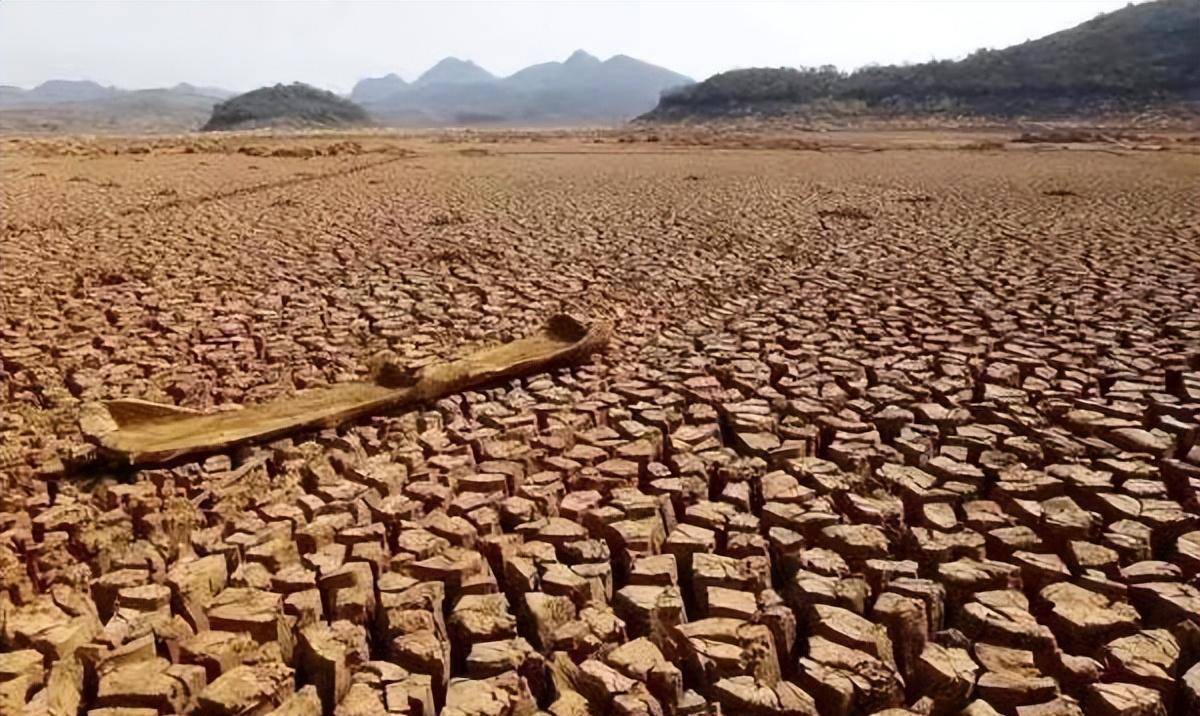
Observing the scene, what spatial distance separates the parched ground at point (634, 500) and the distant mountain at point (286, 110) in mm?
48318

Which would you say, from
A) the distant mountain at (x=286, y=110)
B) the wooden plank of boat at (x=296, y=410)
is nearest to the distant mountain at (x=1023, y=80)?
the distant mountain at (x=286, y=110)

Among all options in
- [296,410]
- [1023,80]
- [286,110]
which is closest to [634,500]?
[296,410]

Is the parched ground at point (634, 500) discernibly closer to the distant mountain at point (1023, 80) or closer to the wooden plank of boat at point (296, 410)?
the wooden plank of boat at point (296, 410)

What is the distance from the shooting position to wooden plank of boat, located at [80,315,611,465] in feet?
7.97

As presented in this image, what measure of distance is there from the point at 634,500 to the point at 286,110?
57211 millimetres

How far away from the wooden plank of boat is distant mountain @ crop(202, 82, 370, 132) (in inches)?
1936

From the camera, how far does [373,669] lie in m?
1.57

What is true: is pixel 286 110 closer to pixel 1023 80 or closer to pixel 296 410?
pixel 1023 80

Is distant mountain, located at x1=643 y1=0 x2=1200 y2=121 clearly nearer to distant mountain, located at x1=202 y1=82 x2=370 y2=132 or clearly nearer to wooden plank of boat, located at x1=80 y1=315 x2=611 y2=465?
distant mountain, located at x1=202 y1=82 x2=370 y2=132

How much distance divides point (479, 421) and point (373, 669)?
1222mm

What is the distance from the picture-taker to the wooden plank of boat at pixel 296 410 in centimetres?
243

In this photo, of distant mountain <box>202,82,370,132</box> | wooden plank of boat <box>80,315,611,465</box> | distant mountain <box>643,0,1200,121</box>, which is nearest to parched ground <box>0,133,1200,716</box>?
wooden plank of boat <box>80,315,611,465</box>

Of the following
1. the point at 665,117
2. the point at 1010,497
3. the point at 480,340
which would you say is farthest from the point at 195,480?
the point at 665,117

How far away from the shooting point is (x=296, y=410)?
8.96ft
